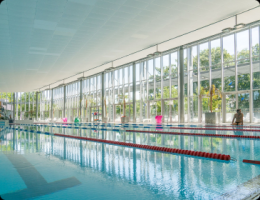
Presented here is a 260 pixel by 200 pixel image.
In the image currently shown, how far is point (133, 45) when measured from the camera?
14.1m

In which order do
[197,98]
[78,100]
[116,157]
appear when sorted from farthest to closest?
1. [78,100]
2. [197,98]
3. [116,157]

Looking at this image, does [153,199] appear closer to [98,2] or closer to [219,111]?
[98,2]

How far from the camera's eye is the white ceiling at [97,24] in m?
8.42

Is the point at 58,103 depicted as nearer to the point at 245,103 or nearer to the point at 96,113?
the point at 96,113

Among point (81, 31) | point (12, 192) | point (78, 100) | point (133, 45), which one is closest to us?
point (12, 192)

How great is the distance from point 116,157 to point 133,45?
36.7ft

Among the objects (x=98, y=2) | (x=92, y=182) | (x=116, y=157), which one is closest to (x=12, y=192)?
(x=92, y=182)

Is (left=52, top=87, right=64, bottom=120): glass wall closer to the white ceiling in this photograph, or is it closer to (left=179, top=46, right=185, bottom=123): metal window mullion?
the white ceiling

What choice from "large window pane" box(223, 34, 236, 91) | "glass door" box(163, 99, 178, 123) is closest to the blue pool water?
"large window pane" box(223, 34, 236, 91)

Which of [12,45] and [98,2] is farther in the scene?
[12,45]

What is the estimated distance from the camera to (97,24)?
1027 cm

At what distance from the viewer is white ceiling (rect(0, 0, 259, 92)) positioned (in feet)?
27.6

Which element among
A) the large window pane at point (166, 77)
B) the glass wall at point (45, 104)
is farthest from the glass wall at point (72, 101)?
the large window pane at point (166, 77)

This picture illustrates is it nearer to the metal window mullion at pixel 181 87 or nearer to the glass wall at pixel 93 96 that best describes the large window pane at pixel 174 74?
the metal window mullion at pixel 181 87
